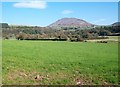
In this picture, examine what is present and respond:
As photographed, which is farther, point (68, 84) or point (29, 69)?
point (29, 69)

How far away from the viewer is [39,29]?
60.1m

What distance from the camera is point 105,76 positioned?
595 inches

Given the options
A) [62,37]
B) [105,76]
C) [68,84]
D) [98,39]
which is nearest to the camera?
[68,84]

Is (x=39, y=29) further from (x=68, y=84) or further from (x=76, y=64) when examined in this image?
(x=68, y=84)

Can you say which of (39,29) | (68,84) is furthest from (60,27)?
(68,84)

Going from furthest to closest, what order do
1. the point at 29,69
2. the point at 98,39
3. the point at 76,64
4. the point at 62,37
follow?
1. the point at 62,37
2. the point at 98,39
3. the point at 76,64
4. the point at 29,69

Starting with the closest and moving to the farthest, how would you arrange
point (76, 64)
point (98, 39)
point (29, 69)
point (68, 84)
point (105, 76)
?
point (68, 84), point (105, 76), point (29, 69), point (76, 64), point (98, 39)

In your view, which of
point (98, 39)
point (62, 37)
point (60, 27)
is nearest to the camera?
point (98, 39)

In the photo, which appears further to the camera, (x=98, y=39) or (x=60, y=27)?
(x=60, y=27)

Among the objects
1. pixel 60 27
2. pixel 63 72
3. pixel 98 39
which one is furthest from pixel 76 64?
pixel 60 27

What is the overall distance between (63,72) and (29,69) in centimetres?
217

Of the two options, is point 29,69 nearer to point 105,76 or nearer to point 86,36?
point 105,76

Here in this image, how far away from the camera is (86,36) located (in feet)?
Result: 185

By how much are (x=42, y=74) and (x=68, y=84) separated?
2.23 metres
